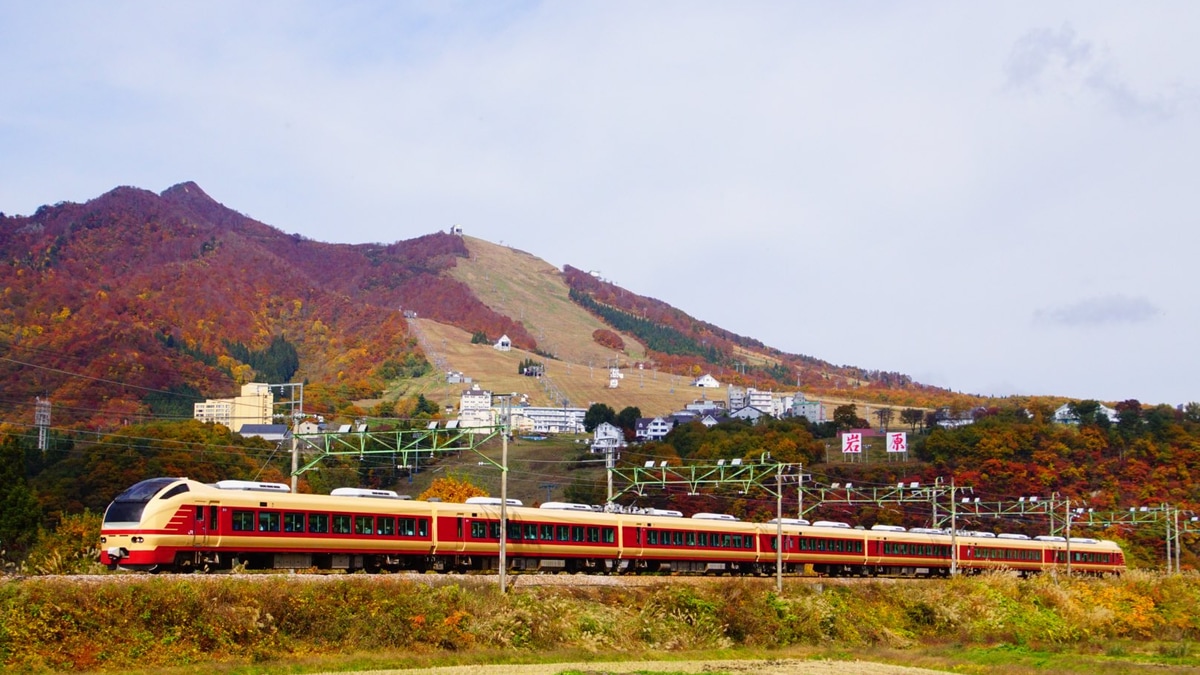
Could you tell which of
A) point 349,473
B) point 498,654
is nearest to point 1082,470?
point 349,473

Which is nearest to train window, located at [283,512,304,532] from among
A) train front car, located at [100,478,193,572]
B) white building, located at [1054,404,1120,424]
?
train front car, located at [100,478,193,572]

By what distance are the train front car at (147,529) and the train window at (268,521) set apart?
2832 mm

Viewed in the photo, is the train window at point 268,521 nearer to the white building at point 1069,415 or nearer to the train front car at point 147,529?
the train front car at point 147,529

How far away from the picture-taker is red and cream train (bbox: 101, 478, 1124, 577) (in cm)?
3759

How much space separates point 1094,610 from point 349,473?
226 ft

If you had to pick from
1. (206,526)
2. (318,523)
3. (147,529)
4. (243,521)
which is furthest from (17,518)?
(147,529)

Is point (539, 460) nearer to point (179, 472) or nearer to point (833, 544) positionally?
point (179, 472)

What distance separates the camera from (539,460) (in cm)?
14288

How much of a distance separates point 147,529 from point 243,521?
3.34m

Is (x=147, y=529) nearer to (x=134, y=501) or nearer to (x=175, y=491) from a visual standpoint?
(x=134, y=501)

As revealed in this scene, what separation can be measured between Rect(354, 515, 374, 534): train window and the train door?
5813 mm

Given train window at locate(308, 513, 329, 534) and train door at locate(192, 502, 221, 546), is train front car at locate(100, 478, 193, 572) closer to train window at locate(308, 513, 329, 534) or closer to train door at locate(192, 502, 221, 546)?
train door at locate(192, 502, 221, 546)

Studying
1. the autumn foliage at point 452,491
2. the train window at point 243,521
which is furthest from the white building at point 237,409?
the train window at point 243,521

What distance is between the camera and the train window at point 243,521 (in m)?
39.2
